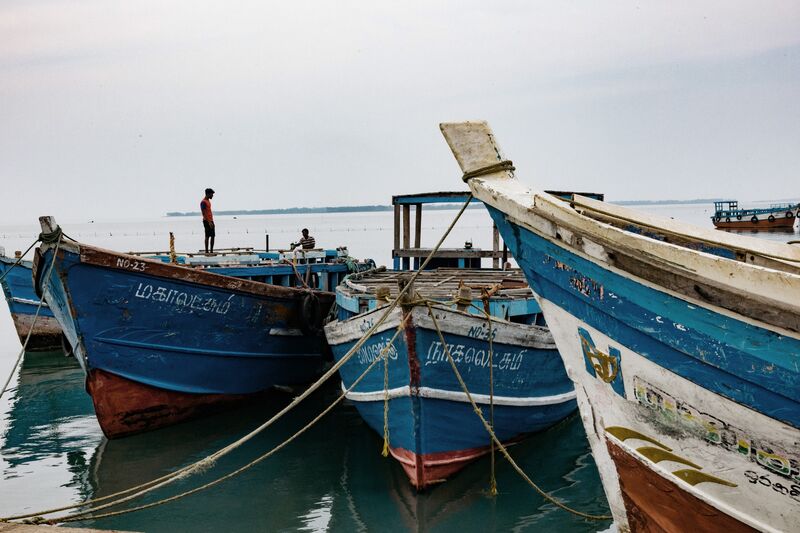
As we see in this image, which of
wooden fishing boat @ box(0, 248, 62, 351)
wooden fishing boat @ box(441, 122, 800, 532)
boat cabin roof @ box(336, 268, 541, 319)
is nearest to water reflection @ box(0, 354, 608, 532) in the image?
boat cabin roof @ box(336, 268, 541, 319)

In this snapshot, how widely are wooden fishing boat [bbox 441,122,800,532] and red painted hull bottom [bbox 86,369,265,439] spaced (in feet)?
23.8

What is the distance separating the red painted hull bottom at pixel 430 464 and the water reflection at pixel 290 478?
17 centimetres

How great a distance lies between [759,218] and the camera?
5791cm

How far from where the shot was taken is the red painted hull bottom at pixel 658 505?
160 inches

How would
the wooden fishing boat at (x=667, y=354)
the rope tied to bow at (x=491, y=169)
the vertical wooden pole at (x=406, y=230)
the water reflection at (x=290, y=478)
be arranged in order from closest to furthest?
the wooden fishing boat at (x=667, y=354)
the rope tied to bow at (x=491, y=169)
the water reflection at (x=290, y=478)
the vertical wooden pole at (x=406, y=230)

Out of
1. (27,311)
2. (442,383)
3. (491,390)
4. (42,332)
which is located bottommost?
(42,332)

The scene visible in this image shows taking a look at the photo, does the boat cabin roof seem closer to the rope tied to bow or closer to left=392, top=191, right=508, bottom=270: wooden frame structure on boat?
left=392, top=191, right=508, bottom=270: wooden frame structure on boat

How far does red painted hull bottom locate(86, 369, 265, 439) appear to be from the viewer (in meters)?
10.2

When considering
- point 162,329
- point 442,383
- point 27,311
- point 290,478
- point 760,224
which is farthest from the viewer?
point 760,224

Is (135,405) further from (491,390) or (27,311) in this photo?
(27,311)

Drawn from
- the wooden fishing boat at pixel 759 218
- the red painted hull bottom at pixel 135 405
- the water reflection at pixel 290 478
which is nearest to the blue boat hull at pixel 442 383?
the water reflection at pixel 290 478

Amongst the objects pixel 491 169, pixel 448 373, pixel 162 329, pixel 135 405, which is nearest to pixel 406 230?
pixel 162 329

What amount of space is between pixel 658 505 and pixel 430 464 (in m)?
3.84

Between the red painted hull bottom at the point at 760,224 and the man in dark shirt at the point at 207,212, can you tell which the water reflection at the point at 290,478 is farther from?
the red painted hull bottom at the point at 760,224
